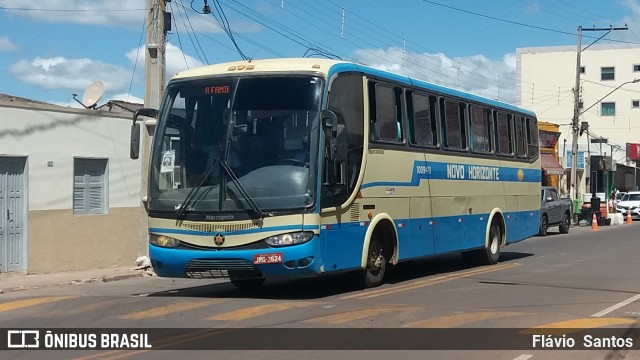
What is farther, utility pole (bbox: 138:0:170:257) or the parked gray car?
the parked gray car

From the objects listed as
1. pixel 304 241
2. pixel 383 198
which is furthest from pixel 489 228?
pixel 304 241

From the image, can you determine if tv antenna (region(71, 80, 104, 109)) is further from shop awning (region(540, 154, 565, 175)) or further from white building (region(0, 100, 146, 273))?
shop awning (region(540, 154, 565, 175))

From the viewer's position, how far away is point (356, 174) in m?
12.1

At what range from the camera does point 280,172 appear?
435 inches

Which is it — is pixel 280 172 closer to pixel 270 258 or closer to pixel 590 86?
pixel 270 258

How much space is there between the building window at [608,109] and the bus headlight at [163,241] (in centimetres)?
7114

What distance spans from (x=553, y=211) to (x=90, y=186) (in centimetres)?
1932

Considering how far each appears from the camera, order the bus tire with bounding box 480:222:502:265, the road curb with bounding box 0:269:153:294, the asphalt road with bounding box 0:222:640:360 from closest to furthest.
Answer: the asphalt road with bounding box 0:222:640:360
the road curb with bounding box 0:269:153:294
the bus tire with bounding box 480:222:502:265

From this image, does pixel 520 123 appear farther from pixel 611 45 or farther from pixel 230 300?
pixel 611 45

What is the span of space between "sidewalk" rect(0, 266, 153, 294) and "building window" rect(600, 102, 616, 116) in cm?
6653

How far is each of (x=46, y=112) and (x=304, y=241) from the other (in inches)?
339

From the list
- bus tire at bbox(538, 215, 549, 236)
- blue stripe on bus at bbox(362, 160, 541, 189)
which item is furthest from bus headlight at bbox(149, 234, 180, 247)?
bus tire at bbox(538, 215, 549, 236)

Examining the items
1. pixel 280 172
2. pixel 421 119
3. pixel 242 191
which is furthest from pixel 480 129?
pixel 242 191

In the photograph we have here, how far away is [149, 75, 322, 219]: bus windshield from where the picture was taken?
11.0 metres
